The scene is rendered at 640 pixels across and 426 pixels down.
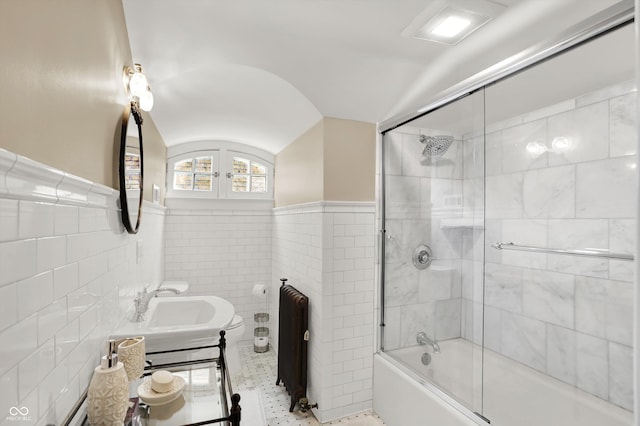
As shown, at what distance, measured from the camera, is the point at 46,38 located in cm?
79

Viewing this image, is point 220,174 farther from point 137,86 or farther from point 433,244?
point 433,244

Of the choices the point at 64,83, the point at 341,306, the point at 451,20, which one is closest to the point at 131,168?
the point at 64,83

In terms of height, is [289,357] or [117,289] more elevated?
[117,289]

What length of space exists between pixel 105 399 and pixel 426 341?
207 centimetres

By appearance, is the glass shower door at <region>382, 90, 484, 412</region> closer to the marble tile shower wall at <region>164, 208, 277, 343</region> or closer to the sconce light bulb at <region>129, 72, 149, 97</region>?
the sconce light bulb at <region>129, 72, 149, 97</region>

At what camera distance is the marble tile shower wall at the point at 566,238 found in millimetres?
1859

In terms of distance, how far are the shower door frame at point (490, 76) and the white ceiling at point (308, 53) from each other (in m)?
0.10

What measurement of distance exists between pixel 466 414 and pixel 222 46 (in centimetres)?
242

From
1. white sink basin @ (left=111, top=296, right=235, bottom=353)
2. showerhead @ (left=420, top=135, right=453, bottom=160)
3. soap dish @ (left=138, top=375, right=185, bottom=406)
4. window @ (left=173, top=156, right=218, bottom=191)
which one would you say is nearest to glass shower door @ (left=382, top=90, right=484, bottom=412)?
showerhead @ (left=420, top=135, right=453, bottom=160)

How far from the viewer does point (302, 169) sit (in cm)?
289

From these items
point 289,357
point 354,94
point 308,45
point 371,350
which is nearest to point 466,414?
point 371,350

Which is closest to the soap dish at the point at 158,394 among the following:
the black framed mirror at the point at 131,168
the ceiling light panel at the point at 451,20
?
the black framed mirror at the point at 131,168

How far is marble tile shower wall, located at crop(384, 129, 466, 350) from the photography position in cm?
240

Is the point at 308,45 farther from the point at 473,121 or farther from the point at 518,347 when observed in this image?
the point at 518,347
